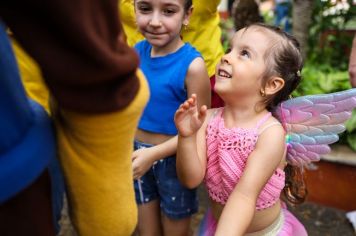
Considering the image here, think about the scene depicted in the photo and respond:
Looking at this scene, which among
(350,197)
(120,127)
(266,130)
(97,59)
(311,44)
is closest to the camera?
(97,59)

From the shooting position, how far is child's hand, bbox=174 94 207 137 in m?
1.43

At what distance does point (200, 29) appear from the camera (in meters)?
2.31

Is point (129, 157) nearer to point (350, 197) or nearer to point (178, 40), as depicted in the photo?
point (178, 40)

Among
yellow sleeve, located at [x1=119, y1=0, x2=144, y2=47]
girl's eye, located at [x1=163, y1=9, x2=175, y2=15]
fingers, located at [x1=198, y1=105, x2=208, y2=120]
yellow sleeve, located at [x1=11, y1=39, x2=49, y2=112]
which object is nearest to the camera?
yellow sleeve, located at [x1=11, y1=39, x2=49, y2=112]

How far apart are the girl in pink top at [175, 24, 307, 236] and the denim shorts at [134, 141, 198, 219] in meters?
0.29

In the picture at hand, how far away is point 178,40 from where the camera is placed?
1.91 meters

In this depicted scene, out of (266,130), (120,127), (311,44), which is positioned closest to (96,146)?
(120,127)

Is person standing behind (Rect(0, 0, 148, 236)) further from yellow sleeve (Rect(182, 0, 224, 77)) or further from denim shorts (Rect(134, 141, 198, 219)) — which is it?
yellow sleeve (Rect(182, 0, 224, 77))

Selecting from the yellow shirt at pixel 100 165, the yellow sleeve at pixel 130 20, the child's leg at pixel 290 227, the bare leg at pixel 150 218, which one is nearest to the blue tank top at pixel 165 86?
the yellow sleeve at pixel 130 20

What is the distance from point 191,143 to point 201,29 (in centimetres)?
97

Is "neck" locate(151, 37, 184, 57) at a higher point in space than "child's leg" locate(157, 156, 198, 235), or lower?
higher

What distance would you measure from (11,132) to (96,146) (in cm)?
17

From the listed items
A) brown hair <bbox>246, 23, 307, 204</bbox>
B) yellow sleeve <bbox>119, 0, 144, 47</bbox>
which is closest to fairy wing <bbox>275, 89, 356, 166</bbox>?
brown hair <bbox>246, 23, 307, 204</bbox>

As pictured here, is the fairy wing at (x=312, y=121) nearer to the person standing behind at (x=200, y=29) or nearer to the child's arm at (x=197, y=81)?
the child's arm at (x=197, y=81)
